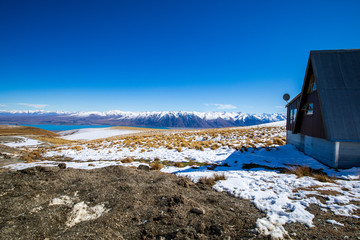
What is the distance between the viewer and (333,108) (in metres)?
10.6

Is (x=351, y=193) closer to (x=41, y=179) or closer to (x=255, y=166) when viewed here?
(x=255, y=166)

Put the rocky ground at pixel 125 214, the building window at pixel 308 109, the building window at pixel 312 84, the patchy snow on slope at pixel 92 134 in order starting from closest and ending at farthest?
1. the rocky ground at pixel 125 214
2. the building window at pixel 308 109
3. the building window at pixel 312 84
4. the patchy snow on slope at pixel 92 134

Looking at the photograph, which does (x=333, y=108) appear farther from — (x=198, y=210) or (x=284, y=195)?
(x=198, y=210)

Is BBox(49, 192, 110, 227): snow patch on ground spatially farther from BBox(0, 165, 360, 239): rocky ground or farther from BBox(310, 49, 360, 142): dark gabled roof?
BBox(310, 49, 360, 142): dark gabled roof

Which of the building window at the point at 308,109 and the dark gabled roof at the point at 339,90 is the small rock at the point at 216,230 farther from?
the building window at the point at 308,109

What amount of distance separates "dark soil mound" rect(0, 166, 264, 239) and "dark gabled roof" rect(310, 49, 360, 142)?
360 inches

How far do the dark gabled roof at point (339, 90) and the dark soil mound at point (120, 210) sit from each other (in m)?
9.15

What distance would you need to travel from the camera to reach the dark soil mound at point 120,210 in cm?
382

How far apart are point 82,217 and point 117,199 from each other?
43.4 inches

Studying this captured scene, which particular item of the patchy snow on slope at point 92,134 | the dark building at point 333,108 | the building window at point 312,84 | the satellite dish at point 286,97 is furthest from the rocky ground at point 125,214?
the patchy snow on slope at point 92,134

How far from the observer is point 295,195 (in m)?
6.11

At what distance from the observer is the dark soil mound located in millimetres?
3820

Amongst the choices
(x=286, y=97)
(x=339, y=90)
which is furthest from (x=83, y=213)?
(x=286, y=97)

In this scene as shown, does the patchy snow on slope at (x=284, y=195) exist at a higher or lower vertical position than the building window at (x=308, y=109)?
lower
